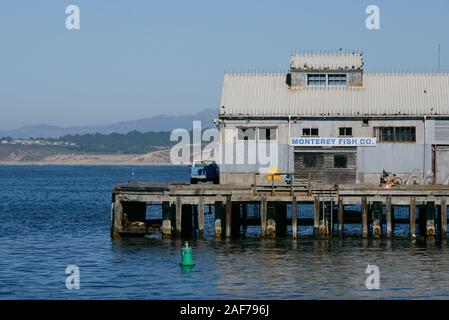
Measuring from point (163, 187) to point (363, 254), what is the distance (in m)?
12.1

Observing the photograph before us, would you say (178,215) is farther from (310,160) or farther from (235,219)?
(310,160)

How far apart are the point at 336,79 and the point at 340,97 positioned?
185 cm

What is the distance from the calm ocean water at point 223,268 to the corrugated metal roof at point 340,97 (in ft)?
27.0

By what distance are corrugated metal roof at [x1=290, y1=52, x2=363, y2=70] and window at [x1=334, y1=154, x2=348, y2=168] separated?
20.7 feet

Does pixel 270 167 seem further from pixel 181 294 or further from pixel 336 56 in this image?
pixel 181 294

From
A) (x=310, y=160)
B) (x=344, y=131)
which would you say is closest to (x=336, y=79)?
(x=344, y=131)

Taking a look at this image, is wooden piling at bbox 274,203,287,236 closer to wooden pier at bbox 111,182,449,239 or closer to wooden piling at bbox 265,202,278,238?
wooden pier at bbox 111,182,449,239

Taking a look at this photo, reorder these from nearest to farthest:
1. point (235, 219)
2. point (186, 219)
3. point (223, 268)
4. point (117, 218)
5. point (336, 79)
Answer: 1. point (223, 268)
2. point (117, 218)
3. point (186, 219)
4. point (235, 219)
5. point (336, 79)

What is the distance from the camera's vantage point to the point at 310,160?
63875 millimetres

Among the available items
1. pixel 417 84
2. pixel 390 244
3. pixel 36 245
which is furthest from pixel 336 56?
pixel 36 245

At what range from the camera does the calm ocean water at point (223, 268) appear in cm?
4306

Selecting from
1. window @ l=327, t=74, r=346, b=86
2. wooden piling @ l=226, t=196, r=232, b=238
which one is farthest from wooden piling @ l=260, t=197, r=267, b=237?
window @ l=327, t=74, r=346, b=86

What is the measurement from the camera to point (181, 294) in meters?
42.6

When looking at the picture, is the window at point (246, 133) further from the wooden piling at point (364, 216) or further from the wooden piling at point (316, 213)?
the wooden piling at point (364, 216)
